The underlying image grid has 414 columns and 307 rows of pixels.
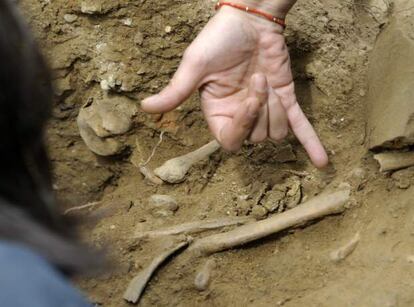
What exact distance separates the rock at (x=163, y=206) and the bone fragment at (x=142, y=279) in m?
0.15

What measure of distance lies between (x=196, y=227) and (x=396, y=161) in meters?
0.59

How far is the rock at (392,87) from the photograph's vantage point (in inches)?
70.2

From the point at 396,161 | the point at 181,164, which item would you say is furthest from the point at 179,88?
the point at 396,161

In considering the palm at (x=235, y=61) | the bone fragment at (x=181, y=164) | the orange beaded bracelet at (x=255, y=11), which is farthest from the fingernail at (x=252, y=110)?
the bone fragment at (x=181, y=164)

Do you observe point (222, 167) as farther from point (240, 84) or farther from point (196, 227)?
point (240, 84)

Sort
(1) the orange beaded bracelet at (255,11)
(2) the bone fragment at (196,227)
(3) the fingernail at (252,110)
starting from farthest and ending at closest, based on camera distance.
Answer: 1. (2) the bone fragment at (196,227)
2. (1) the orange beaded bracelet at (255,11)
3. (3) the fingernail at (252,110)

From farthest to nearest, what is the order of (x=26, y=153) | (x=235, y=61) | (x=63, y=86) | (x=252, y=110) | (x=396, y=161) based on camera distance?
(x=63, y=86) → (x=396, y=161) → (x=235, y=61) → (x=252, y=110) → (x=26, y=153)

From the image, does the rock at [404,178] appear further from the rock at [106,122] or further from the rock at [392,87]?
the rock at [106,122]

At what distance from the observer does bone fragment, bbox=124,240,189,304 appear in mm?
1756

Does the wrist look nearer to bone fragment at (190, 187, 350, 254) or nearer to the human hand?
the human hand

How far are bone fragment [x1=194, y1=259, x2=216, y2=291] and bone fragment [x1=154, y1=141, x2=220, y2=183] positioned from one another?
0.31 meters

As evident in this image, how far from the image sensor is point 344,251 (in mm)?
1732

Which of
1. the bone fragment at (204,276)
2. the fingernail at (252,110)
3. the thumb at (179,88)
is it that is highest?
the thumb at (179,88)

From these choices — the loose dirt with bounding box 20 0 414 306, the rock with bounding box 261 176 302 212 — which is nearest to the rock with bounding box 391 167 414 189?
the loose dirt with bounding box 20 0 414 306
